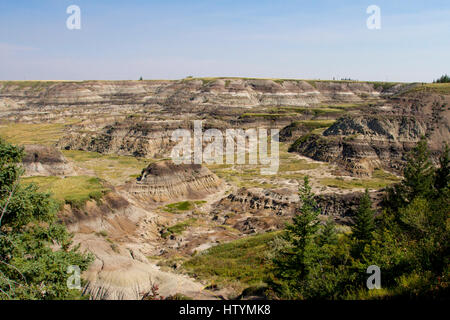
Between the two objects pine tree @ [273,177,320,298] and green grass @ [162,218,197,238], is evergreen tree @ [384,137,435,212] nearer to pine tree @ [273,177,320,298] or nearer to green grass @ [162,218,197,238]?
pine tree @ [273,177,320,298]

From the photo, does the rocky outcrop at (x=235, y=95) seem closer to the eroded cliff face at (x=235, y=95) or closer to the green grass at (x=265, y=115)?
the eroded cliff face at (x=235, y=95)

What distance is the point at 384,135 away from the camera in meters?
85.2

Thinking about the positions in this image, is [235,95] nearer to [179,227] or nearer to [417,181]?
[179,227]

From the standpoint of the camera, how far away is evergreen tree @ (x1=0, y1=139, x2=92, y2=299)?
10688 mm

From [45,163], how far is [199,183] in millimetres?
34254

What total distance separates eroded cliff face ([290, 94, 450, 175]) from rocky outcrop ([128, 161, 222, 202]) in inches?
1518

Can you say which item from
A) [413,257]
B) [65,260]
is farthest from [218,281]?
[413,257]

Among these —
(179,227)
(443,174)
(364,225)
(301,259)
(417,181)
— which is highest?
(443,174)

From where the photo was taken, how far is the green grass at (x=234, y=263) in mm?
21781

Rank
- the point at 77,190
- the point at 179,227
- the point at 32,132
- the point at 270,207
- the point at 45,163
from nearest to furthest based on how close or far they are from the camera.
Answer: the point at 77,190 → the point at 179,227 → the point at 270,207 → the point at 45,163 → the point at 32,132

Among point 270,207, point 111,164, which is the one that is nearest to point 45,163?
point 111,164

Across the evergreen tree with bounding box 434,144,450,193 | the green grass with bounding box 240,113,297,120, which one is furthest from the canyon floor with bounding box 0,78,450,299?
the evergreen tree with bounding box 434,144,450,193

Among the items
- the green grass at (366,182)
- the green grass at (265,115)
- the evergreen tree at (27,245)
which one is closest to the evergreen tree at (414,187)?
the evergreen tree at (27,245)
